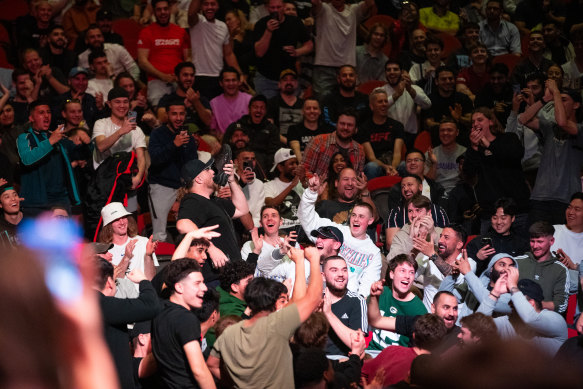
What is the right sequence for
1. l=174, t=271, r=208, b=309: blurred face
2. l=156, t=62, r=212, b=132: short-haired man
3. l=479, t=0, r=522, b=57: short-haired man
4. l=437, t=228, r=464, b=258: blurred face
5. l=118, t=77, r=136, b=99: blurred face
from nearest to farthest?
l=174, t=271, r=208, b=309: blurred face < l=437, t=228, r=464, b=258: blurred face < l=118, t=77, r=136, b=99: blurred face < l=156, t=62, r=212, b=132: short-haired man < l=479, t=0, r=522, b=57: short-haired man

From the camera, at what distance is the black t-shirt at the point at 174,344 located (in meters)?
4.29

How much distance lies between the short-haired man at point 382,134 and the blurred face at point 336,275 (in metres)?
4.06

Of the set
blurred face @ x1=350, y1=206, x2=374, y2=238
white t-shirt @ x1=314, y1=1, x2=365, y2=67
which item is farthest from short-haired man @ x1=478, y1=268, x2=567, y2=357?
white t-shirt @ x1=314, y1=1, x2=365, y2=67

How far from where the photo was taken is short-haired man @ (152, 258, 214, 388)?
4.20 meters

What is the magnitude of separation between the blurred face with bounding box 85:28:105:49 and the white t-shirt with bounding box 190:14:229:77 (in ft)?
4.27

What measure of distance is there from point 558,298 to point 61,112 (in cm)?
627

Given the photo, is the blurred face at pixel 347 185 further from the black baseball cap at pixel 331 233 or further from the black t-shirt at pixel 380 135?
the black t-shirt at pixel 380 135

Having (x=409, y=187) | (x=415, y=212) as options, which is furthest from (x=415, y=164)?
(x=415, y=212)

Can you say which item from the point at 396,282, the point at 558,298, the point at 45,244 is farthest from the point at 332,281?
the point at 45,244

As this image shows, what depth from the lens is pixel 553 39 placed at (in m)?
11.8

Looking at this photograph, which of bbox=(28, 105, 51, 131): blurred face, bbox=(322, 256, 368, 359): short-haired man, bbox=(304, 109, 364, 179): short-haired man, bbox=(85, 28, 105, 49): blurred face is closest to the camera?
bbox=(322, 256, 368, 359): short-haired man

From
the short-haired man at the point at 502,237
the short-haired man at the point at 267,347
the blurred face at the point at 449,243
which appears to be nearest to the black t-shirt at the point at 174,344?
the short-haired man at the point at 267,347

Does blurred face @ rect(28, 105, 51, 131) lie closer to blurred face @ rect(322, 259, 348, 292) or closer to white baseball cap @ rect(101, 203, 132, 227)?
white baseball cap @ rect(101, 203, 132, 227)

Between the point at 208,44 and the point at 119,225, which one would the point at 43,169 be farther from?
the point at 208,44
